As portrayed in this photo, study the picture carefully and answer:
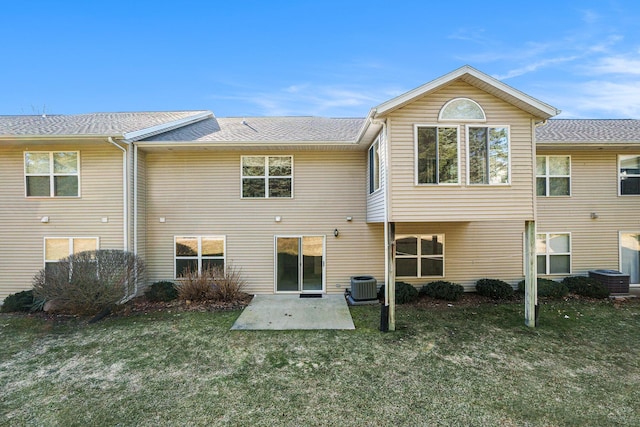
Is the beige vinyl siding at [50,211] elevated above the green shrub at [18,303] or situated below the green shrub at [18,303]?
above

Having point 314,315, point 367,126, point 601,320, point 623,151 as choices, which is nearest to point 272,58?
point 367,126

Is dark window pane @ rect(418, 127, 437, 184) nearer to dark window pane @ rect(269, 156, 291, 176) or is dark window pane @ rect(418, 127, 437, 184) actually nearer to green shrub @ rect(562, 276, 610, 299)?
dark window pane @ rect(269, 156, 291, 176)

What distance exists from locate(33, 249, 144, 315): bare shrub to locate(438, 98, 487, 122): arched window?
29.3 ft

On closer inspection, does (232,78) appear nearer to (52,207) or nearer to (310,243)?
(52,207)

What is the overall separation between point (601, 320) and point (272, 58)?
1792 cm

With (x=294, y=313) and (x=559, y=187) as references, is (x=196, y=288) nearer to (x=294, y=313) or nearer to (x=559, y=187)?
(x=294, y=313)

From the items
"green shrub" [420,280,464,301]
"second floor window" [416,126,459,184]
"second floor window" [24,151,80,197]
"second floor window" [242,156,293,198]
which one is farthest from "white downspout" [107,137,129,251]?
"green shrub" [420,280,464,301]

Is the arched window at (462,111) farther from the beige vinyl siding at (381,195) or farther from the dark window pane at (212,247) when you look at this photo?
the dark window pane at (212,247)

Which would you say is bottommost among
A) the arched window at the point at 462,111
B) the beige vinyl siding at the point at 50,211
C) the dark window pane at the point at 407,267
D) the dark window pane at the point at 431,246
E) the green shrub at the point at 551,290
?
the green shrub at the point at 551,290

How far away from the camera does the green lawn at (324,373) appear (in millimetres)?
3541

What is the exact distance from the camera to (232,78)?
18.2m

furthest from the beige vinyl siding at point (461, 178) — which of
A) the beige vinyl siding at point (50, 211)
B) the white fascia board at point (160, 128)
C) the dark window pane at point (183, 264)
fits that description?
the beige vinyl siding at point (50, 211)

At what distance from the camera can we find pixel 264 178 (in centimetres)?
897

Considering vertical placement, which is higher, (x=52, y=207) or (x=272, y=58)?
(x=272, y=58)
